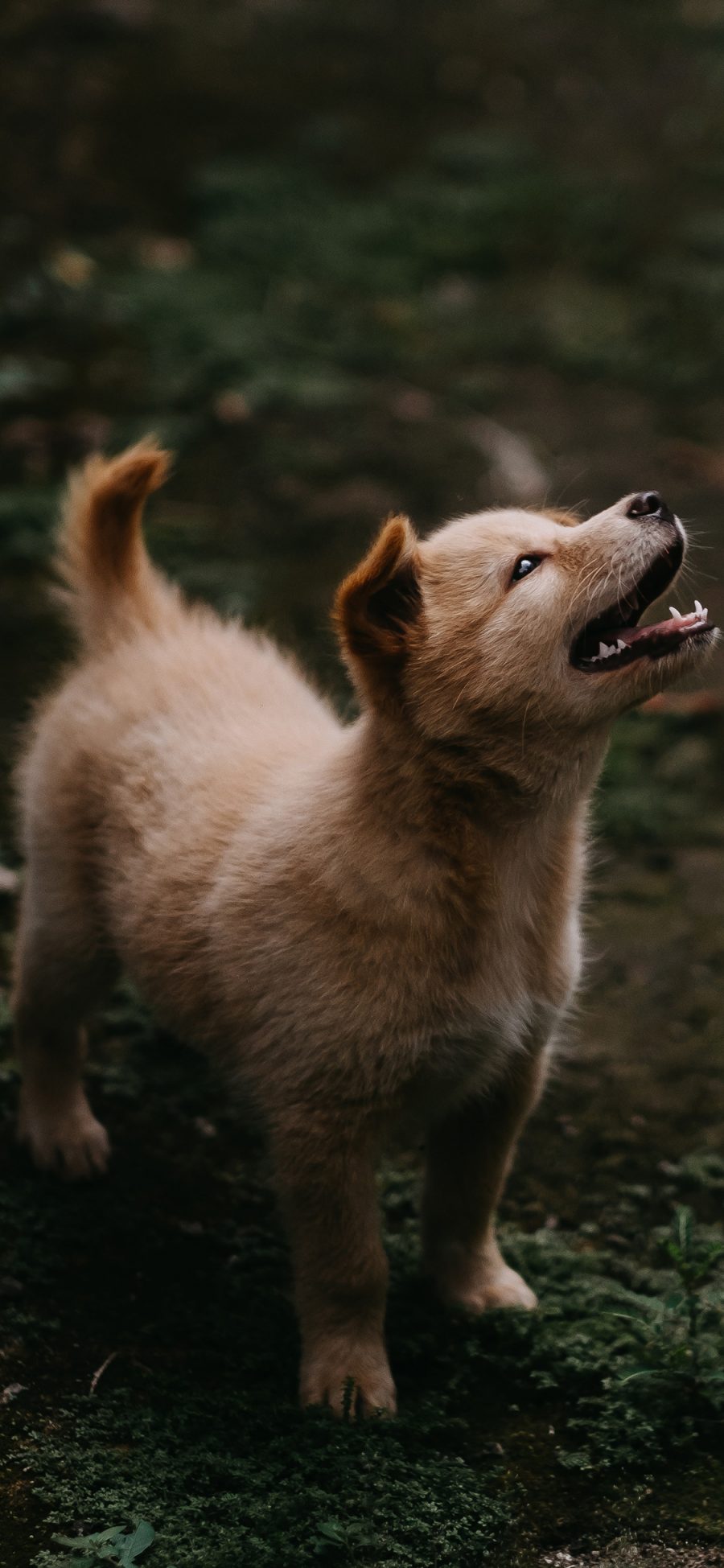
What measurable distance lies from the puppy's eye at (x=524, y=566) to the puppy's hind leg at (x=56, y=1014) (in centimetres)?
143

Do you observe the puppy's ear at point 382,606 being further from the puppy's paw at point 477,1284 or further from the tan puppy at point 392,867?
the puppy's paw at point 477,1284

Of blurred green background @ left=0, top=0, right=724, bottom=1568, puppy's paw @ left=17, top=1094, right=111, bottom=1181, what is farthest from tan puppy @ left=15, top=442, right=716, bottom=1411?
puppy's paw @ left=17, top=1094, right=111, bottom=1181

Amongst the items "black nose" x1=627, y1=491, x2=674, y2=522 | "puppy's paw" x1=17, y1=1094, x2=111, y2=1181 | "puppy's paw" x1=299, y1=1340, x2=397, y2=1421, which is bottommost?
"puppy's paw" x1=17, y1=1094, x2=111, y2=1181

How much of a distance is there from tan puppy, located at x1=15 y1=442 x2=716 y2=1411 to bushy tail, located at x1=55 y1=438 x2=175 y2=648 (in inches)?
14.3

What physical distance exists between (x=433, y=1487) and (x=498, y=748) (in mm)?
1493

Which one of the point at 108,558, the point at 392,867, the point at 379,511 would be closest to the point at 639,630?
the point at 392,867

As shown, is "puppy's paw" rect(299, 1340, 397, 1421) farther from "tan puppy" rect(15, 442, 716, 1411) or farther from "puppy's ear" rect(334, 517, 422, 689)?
"puppy's ear" rect(334, 517, 422, 689)

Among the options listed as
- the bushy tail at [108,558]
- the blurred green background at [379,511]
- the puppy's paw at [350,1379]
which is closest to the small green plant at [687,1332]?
the blurred green background at [379,511]

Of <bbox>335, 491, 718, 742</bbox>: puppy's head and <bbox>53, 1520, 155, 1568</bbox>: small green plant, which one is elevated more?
<bbox>335, 491, 718, 742</bbox>: puppy's head

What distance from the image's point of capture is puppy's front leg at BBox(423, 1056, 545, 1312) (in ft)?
12.2

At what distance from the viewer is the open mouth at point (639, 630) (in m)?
3.14

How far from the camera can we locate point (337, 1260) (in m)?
3.40

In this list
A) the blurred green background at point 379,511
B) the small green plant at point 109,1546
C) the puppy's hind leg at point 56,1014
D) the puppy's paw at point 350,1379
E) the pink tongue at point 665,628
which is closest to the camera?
the small green plant at point 109,1546

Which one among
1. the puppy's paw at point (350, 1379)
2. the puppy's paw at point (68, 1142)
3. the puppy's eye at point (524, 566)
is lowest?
the puppy's paw at point (68, 1142)
